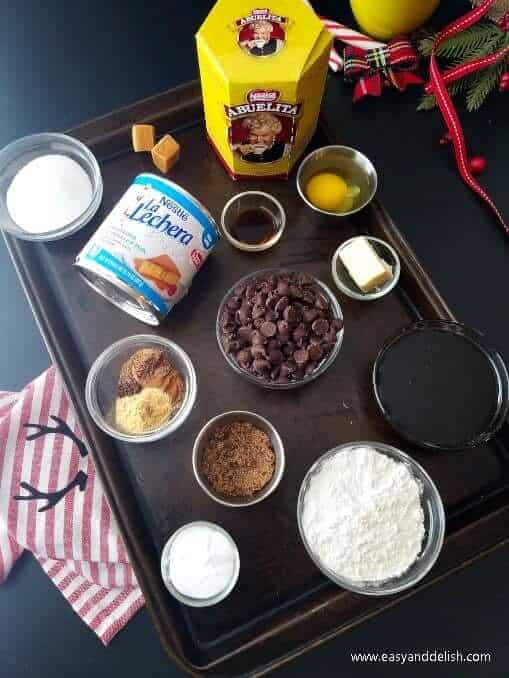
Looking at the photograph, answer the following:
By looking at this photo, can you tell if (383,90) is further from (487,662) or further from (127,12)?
(487,662)

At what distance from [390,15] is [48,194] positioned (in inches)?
32.1

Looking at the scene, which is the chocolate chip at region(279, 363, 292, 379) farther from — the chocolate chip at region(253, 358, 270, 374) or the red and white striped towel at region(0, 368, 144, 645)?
the red and white striped towel at region(0, 368, 144, 645)

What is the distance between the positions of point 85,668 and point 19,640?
0.14 m

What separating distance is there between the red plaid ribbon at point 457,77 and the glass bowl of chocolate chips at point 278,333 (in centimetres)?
49

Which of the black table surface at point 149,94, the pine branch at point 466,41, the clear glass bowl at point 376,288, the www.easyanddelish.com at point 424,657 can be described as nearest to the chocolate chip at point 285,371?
the clear glass bowl at point 376,288

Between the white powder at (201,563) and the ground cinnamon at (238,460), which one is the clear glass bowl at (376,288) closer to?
the ground cinnamon at (238,460)

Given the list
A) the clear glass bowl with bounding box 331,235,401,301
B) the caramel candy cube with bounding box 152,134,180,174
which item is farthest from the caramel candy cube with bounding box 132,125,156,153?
the clear glass bowl with bounding box 331,235,401,301

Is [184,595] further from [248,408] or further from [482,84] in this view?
[482,84]

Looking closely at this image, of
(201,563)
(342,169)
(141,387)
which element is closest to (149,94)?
(342,169)

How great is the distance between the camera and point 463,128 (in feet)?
4.58

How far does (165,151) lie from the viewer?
1.20 meters

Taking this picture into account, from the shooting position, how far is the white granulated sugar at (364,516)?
1.04m

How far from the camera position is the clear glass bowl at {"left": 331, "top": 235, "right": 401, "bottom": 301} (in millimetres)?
1176

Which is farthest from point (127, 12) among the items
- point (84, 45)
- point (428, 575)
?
point (428, 575)
